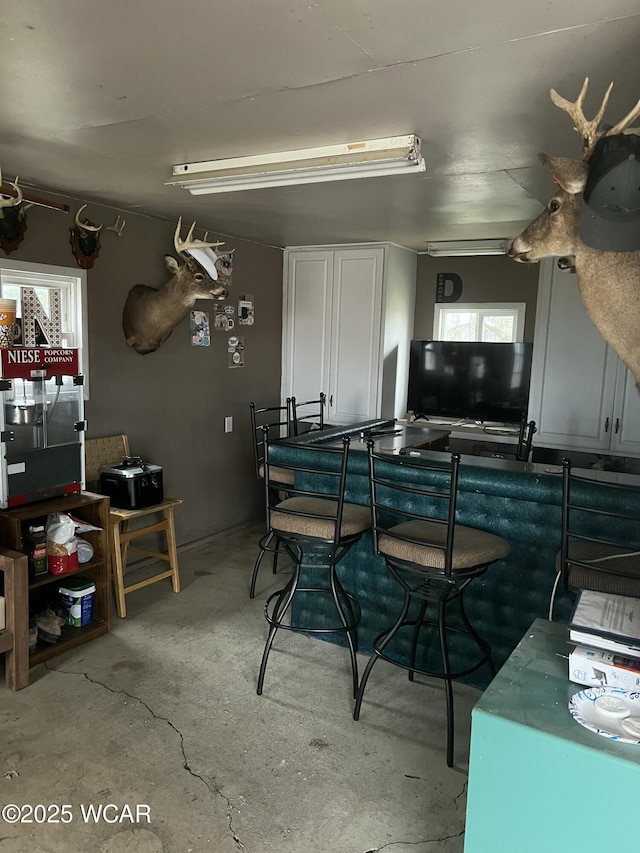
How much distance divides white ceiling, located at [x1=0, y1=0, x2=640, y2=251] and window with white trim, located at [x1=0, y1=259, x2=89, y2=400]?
51 centimetres

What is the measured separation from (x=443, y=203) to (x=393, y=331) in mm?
1778

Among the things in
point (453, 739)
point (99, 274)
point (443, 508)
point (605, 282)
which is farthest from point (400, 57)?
point (99, 274)

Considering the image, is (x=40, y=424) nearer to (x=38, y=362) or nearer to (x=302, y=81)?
(x=38, y=362)

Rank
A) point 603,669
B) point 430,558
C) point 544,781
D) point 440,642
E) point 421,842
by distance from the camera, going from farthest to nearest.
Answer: point 440,642 → point 430,558 → point 421,842 → point 603,669 → point 544,781

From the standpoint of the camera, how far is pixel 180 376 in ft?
14.8

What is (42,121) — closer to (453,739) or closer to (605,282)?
(605,282)

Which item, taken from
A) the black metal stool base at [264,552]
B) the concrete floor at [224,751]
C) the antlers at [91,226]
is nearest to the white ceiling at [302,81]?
the antlers at [91,226]

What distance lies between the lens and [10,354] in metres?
2.88

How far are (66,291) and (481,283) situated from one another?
3.43m

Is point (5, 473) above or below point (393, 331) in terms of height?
below

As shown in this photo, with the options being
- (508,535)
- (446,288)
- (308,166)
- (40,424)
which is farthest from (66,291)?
(446,288)

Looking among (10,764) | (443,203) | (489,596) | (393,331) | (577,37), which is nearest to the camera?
(577,37)

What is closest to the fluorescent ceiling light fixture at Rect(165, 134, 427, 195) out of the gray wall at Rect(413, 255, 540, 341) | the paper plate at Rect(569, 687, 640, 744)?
the paper plate at Rect(569, 687, 640, 744)

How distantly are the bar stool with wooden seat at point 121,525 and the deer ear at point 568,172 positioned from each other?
280cm
